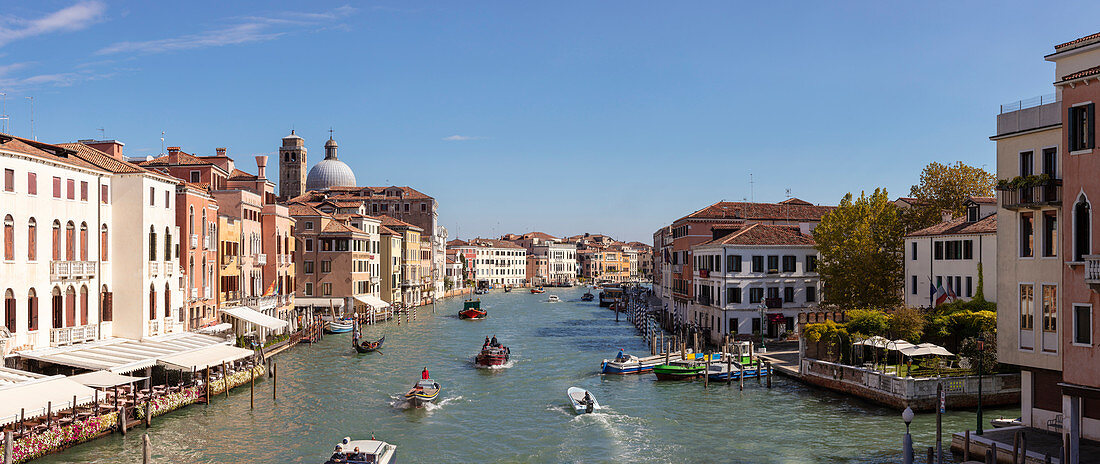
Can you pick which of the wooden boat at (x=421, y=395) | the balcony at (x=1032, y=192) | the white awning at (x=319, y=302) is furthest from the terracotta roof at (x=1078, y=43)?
the white awning at (x=319, y=302)

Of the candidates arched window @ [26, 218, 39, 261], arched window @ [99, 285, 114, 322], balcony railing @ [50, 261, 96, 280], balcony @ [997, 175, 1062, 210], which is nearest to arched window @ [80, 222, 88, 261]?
balcony railing @ [50, 261, 96, 280]

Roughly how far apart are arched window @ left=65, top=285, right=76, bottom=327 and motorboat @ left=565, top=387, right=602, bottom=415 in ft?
48.2

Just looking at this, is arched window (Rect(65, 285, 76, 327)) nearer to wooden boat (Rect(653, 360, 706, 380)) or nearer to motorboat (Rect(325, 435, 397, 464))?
motorboat (Rect(325, 435, 397, 464))

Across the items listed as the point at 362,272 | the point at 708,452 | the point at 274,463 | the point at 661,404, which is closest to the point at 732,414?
the point at 661,404

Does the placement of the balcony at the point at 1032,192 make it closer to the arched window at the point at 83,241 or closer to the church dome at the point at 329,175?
the arched window at the point at 83,241

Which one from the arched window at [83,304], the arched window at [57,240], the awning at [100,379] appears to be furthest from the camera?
the arched window at [83,304]

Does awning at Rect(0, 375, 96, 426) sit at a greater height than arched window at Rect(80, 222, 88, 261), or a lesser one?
lesser

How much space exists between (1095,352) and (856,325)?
13006 millimetres

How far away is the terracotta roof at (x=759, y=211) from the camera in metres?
48.4

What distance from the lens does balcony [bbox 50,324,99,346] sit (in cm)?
2347

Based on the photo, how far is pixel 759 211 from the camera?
5103cm

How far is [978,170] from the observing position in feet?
140

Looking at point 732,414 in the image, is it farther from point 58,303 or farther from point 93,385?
point 58,303

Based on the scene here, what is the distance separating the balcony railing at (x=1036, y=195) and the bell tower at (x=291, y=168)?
96.4 m
